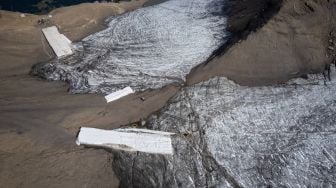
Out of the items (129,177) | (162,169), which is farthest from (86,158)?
(162,169)

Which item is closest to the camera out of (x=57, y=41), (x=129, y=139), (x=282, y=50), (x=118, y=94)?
(x=129, y=139)

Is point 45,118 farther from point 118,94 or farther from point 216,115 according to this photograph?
point 216,115

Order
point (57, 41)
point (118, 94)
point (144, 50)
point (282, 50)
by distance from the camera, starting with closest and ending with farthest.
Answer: point (118, 94)
point (282, 50)
point (144, 50)
point (57, 41)

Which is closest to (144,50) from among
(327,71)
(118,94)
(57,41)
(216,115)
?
(118,94)

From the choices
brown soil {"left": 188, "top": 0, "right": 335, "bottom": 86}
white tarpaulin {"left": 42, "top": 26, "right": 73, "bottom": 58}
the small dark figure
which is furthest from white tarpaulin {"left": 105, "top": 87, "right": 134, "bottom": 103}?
the small dark figure

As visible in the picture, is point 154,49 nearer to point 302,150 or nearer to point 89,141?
point 89,141

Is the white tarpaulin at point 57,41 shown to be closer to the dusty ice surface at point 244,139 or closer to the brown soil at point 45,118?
the brown soil at point 45,118

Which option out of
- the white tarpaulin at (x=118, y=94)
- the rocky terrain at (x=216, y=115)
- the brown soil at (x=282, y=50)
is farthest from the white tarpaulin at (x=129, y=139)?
the brown soil at (x=282, y=50)

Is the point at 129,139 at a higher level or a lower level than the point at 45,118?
higher
